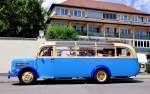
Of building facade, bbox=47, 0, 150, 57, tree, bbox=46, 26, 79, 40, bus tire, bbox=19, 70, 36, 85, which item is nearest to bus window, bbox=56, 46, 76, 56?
bus tire, bbox=19, 70, 36, 85

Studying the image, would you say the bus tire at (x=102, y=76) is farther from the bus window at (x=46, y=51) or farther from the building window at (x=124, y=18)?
the building window at (x=124, y=18)

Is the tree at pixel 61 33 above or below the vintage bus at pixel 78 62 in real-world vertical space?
above

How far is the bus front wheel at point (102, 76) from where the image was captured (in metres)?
20.9

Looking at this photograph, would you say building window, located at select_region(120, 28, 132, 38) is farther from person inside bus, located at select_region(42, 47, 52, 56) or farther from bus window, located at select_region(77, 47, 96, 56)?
person inside bus, located at select_region(42, 47, 52, 56)

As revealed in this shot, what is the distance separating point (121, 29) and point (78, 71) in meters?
61.6

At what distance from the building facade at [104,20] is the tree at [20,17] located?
16.9 metres

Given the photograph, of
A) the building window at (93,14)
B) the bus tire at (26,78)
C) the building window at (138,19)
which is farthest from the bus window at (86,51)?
the building window at (138,19)

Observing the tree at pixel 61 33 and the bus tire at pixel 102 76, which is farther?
the tree at pixel 61 33

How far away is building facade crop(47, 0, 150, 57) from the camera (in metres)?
74.6

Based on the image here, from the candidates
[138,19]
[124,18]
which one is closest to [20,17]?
[124,18]

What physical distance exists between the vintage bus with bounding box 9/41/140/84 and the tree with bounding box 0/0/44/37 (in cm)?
3155

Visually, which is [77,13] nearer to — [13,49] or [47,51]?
[13,49]

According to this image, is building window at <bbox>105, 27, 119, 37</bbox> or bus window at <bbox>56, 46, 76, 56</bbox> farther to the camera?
building window at <bbox>105, 27, 119, 37</bbox>

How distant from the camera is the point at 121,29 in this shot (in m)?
81.4
